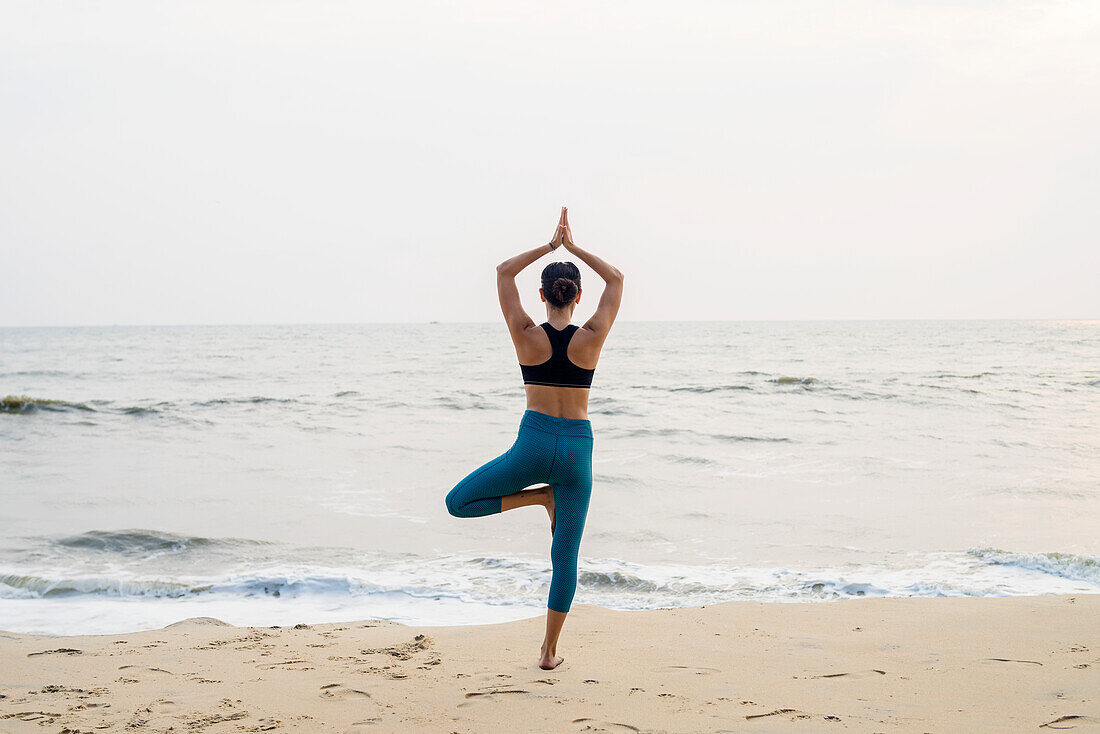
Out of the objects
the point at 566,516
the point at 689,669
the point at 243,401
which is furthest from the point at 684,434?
the point at 243,401

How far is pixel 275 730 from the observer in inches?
129

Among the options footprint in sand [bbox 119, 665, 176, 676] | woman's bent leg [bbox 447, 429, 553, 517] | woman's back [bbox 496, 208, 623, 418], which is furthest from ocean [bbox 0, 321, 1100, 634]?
woman's back [bbox 496, 208, 623, 418]

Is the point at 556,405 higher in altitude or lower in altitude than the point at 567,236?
lower

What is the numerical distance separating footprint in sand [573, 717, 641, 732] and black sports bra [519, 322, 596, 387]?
5.07ft

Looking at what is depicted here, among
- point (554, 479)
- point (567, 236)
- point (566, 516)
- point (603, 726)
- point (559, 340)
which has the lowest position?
point (603, 726)

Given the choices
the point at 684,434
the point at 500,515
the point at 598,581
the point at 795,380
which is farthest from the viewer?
the point at 795,380

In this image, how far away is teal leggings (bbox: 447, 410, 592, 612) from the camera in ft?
12.5

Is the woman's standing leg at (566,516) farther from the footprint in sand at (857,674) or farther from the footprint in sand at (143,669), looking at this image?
the footprint in sand at (143,669)

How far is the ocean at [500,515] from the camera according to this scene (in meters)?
6.30

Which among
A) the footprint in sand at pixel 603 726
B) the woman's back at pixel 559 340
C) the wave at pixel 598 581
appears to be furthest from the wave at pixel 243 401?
the footprint in sand at pixel 603 726

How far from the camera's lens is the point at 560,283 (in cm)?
379

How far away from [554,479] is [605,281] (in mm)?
1063

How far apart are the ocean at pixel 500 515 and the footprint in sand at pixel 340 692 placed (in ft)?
5.84

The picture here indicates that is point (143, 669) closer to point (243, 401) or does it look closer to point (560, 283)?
point (560, 283)
